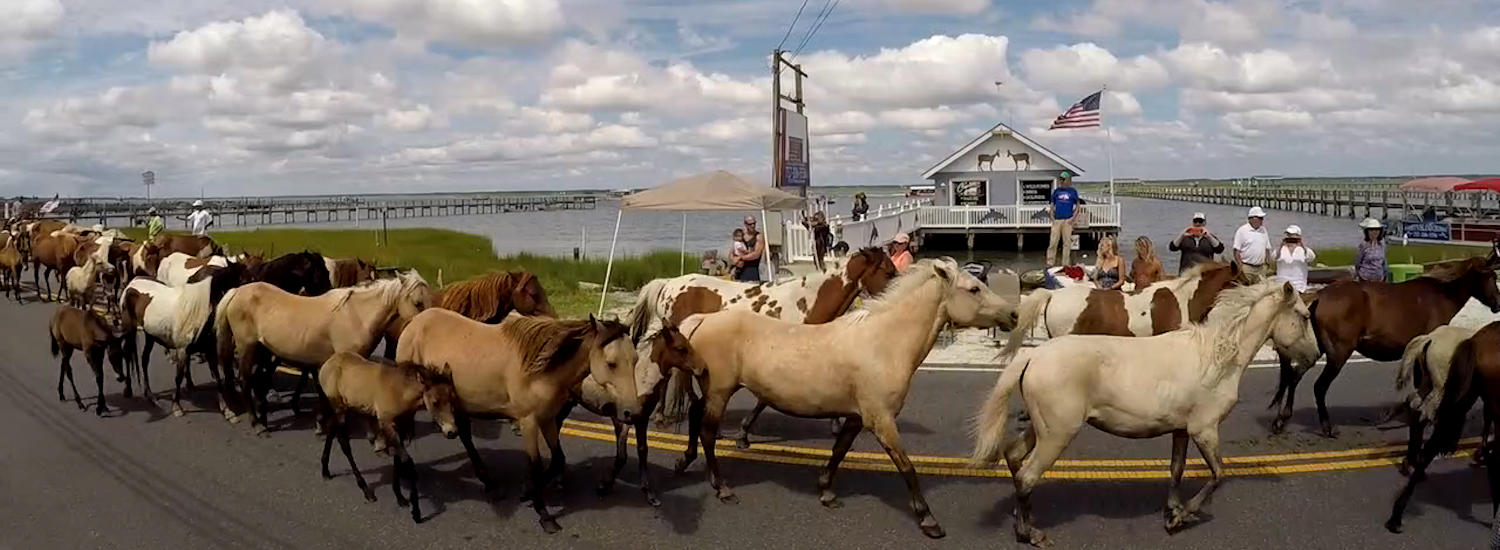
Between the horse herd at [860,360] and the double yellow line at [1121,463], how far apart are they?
375mm

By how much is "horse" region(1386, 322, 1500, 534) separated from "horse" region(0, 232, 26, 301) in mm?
25129

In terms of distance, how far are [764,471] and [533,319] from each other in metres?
2.26

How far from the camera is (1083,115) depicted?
113ft

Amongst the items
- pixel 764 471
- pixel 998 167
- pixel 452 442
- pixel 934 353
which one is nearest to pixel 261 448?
pixel 452 442

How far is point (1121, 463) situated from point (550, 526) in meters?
4.52

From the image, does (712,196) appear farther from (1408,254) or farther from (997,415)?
(1408,254)

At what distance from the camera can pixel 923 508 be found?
6469mm

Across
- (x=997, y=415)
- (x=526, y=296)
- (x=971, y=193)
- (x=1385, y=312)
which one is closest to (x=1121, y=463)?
(x=997, y=415)

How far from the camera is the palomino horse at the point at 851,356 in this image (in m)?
6.89

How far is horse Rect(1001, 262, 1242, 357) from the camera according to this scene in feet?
31.6

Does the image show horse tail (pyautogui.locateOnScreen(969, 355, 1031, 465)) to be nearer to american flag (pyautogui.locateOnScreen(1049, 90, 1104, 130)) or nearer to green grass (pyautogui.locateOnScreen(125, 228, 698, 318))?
green grass (pyautogui.locateOnScreen(125, 228, 698, 318))

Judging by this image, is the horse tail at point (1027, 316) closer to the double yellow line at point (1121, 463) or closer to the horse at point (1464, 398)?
the double yellow line at point (1121, 463)

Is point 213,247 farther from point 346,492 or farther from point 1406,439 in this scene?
point 1406,439

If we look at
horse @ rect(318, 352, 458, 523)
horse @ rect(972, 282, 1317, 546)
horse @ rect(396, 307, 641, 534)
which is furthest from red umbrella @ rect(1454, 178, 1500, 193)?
horse @ rect(318, 352, 458, 523)
